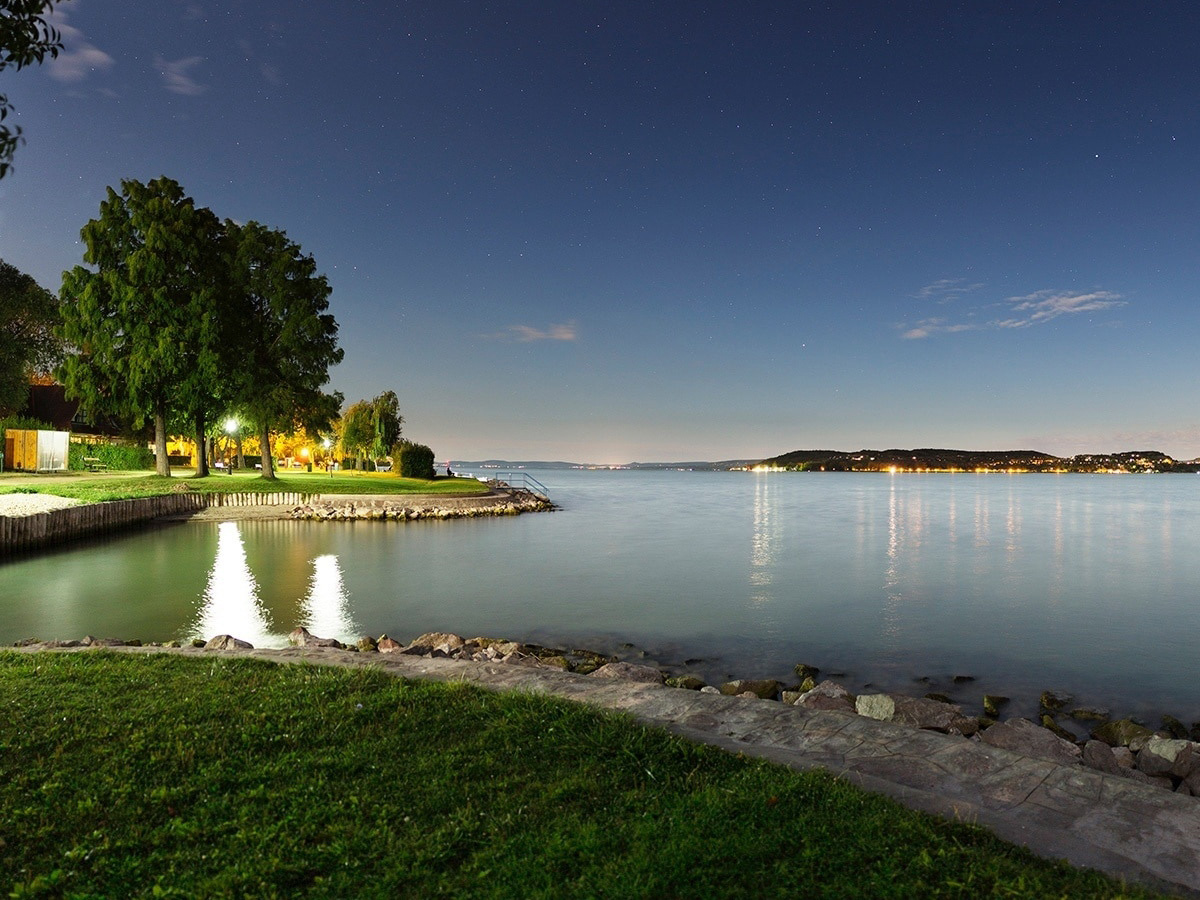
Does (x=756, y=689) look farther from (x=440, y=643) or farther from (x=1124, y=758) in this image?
(x=440, y=643)

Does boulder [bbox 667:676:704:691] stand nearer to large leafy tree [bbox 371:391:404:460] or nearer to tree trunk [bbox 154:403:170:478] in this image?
tree trunk [bbox 154:403:170:478]

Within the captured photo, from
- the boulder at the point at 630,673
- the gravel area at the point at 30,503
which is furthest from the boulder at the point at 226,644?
the gravel area at the point at 30,503

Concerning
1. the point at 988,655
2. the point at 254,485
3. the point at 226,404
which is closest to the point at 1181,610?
the point at 988,655

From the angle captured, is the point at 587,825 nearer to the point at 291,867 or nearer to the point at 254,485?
the point at 291,867

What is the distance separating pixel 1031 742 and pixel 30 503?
31.0 meters

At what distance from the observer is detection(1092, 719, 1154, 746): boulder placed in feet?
28.5

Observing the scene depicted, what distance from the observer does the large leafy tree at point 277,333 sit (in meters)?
42.2

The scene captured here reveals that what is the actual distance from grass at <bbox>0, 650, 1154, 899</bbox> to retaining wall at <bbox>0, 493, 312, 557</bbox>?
65.5ft

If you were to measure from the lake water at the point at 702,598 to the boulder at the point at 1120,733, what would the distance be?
6.34 feet

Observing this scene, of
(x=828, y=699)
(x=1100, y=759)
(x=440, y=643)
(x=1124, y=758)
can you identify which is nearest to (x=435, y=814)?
(x=828, y=699)

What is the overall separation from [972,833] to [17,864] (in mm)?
5429

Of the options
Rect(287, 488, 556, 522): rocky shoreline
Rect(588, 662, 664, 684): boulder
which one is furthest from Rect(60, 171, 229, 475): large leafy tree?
Rect(588, 662, 664, 684): boulder

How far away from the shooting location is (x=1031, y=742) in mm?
7707

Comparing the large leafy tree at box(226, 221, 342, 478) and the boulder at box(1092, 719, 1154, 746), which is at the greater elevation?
the large leafy tree at box(226, 221, 342, 478)
